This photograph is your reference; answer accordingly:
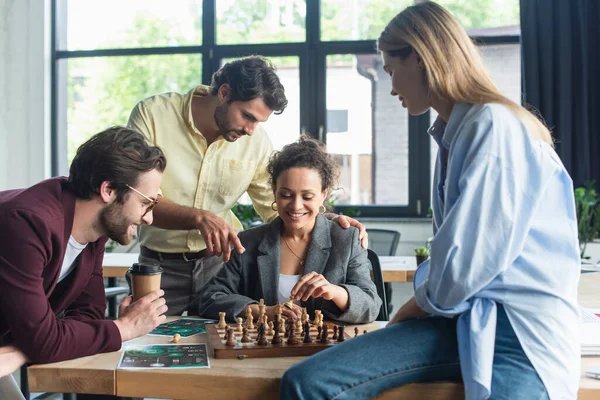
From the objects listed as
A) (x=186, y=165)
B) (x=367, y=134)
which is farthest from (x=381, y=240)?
(x=186, y=165)

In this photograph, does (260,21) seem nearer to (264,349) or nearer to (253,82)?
(253,82)

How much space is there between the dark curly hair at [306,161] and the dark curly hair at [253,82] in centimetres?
21

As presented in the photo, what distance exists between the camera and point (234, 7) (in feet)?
20.4

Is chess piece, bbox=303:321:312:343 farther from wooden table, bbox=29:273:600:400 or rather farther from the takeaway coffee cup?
the takeaway coffee cup

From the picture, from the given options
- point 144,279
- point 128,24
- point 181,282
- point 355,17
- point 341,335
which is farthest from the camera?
point 128,24

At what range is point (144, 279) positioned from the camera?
188cm

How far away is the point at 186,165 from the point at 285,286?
0.71 meters

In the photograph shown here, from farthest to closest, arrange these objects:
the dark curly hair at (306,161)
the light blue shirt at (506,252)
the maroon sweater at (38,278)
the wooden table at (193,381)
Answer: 1. the dark curly hair at (306,161)
2. the maroon sweater at (38,278)
3. the wooden table at (193,381)
4. the light blue shirt at (506,252)

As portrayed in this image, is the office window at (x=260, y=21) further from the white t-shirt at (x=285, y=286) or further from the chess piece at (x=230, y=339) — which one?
the chess piece at (x=230, y=339)

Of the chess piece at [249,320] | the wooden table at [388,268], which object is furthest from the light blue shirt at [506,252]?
the wooden table at [388,268]

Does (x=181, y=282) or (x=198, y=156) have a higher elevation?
(x=198, y=156)

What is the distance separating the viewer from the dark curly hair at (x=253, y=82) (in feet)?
8.46

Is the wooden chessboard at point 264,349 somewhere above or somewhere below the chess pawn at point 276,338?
below

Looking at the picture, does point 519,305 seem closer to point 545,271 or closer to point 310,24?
point 545,271
